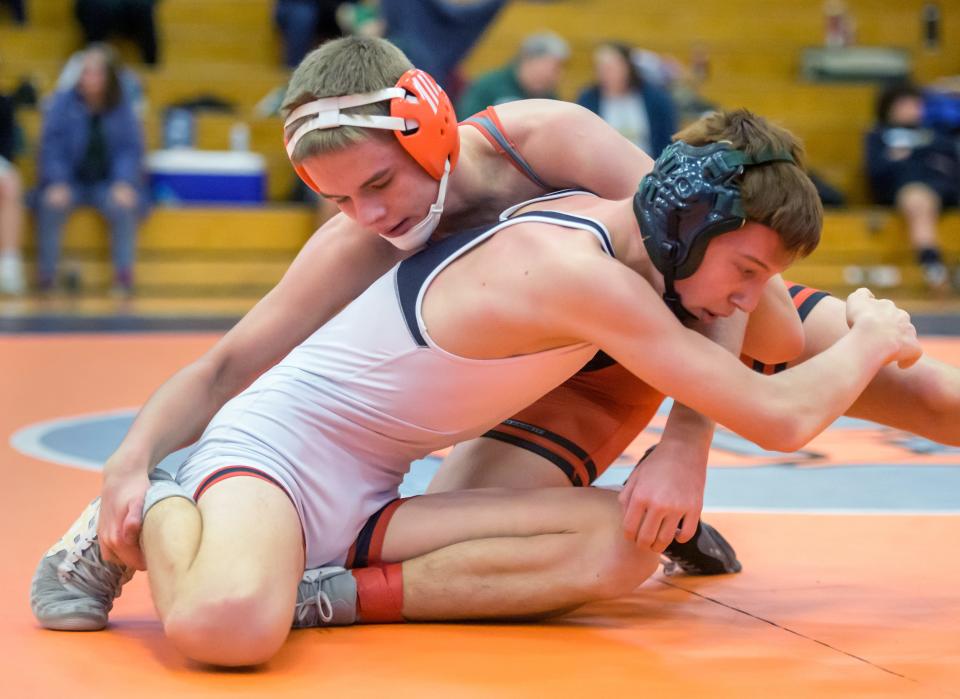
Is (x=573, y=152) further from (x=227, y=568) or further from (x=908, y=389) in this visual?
(x=227, y=568)

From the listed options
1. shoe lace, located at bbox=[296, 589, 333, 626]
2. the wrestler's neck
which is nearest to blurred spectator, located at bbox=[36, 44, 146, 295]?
shoe lace, located at bbox=[296, 589, 333, 626]

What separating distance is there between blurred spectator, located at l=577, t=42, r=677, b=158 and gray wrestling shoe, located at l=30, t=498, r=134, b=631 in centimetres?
723

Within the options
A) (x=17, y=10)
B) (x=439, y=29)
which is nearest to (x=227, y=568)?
(x=439, y=29)

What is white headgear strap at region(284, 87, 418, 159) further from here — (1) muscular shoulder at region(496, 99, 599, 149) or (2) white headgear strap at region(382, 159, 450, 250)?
(1) muscular shoulder at region(496, 99, 599, 149)

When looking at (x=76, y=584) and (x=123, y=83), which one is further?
(x=123, y=83)

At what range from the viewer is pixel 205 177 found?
1014 cm

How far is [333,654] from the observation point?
2.54m

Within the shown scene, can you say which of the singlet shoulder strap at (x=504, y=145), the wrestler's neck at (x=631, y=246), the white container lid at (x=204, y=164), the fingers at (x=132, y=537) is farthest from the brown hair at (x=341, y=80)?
the white container lid at (x=204, y=164)

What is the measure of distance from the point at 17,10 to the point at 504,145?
30.2 ft

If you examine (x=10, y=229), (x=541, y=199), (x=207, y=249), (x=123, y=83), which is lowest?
(x=207, y=249)

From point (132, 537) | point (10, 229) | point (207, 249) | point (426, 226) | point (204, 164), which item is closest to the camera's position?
point (132, 537)

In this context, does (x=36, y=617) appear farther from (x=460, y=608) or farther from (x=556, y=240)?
(x=556, y=240)

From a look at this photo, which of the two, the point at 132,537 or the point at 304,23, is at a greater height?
the point at 304,23

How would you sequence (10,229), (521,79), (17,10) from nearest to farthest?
(521,79) < (10,229) < (17,10)
